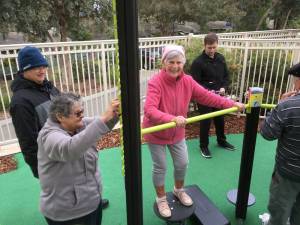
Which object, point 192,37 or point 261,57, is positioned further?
point 192,37

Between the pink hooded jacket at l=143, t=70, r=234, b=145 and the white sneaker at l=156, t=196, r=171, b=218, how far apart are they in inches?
21.6

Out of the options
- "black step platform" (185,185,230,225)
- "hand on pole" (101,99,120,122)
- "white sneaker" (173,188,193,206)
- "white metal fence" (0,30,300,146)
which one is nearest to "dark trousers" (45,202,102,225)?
"hand on pole" (101,99,120,122)

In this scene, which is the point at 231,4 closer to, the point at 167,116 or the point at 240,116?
the point at 240,116

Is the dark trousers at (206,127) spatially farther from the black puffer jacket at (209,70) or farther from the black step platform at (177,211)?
the black step platform at (177,211)

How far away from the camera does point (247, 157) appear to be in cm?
238

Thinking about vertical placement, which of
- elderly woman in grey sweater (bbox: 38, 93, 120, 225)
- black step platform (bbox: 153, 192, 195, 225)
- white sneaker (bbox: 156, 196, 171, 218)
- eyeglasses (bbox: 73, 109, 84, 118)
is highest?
eyeglasses (bbox: 73, 109, 84, 118)

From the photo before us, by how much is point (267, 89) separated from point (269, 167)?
2.34 meters

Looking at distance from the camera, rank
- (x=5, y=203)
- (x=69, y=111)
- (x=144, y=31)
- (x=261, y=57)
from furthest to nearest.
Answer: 1. (x=144, y=31)
2. (x=261, y=57)
3. (x=5, y=203)
4. (x=69, y=111)

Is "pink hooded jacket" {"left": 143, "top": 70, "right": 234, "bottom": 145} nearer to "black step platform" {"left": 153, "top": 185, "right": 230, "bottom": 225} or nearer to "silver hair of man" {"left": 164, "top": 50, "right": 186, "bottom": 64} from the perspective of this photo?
"silver hair of man" {"left": 164, "top": 50, "right": 186, "bottom": 64}

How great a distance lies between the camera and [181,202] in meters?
2.57

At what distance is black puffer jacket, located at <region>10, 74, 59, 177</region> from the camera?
6.41 ft

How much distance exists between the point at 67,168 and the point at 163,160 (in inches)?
38.4

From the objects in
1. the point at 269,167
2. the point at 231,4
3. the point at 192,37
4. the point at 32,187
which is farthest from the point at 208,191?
the point at 231,4

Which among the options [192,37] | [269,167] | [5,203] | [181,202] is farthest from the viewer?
[192,37]
